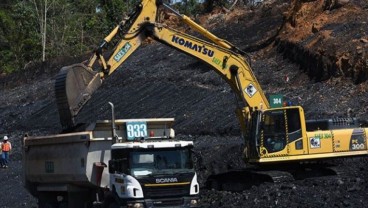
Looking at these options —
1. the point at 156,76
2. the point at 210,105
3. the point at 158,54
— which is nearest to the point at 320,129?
the point at 210,105

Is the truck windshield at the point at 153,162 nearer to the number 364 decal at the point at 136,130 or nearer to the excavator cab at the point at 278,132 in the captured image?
the number 364 decal at the point at 136,130

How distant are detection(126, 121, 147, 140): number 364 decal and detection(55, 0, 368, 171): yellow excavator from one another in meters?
1.93

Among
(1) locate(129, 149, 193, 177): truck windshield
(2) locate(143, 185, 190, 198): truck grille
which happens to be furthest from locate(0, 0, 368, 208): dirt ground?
(1) locate(129, 149, 193, 177): truck windshield

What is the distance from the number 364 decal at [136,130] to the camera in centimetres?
1927

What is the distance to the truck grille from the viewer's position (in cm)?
1755

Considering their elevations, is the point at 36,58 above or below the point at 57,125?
above

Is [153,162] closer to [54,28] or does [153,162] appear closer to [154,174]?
[154,174]

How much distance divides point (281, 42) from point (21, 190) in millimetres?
16733

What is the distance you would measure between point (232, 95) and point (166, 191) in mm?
19393

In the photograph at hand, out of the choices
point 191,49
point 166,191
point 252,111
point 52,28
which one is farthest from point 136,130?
point 52,28

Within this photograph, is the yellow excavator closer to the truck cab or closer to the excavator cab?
the excavator cab

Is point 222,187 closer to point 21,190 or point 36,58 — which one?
point 21,190

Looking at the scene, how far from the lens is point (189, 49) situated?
2259cm

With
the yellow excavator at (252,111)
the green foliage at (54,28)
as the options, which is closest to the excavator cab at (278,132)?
the yellow excavator at (252,111)
